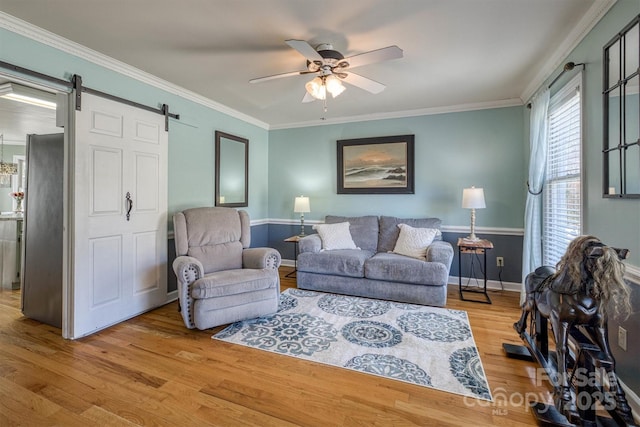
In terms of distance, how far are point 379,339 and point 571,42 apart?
2831mm

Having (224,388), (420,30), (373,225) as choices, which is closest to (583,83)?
(420,30)

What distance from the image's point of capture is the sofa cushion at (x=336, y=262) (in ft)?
11.7

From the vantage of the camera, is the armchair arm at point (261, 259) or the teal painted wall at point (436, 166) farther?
the teal painted wall at point (436, 166)

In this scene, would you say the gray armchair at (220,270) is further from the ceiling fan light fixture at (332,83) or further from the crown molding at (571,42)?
the crown molding at (571,42)

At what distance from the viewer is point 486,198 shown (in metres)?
4.01

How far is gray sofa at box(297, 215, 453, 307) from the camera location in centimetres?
329

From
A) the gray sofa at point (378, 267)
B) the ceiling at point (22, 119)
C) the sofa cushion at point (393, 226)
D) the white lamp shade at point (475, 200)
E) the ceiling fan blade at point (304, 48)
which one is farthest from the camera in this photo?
the sofa cushion at point (393, 226)

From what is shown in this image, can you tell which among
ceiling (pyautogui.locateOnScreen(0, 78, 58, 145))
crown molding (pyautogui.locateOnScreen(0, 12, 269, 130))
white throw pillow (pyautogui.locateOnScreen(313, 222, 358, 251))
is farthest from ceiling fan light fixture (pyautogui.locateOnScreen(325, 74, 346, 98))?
ceiling (pyautogui.locateOnScreen(0, 78, 58, 145))

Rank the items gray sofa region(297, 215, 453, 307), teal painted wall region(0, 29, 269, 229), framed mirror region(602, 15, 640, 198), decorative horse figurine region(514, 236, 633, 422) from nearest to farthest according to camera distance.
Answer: decorative horse figurine region(514, 236, 633, 422) < framed mirror region(602, 15, 640, 198) < teal painted wall region(0, 29, 269, 229) < gray sofa region(297, 215, 453, 307)

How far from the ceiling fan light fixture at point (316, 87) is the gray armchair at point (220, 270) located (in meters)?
1.67

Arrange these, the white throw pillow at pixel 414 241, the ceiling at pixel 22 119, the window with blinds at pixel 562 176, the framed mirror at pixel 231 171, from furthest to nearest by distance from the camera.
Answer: the framed mirror at pixel 231 171
the ceiling at pixel 22 119
the white throw pillow at pixel 414 241
the window with blinds at pixel 562 176

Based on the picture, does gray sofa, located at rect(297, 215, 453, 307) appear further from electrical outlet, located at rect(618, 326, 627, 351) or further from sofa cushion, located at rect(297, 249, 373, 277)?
electrical outlet, located at rect(618, 326, 627, 351)

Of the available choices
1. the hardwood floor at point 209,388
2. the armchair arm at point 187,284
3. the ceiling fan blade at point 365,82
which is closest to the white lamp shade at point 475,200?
the hardwood floor at point 209,388

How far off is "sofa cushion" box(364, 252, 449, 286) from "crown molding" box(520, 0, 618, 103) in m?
2.14
